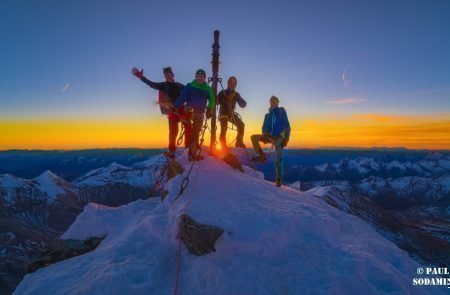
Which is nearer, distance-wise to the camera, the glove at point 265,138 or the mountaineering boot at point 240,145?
the glove at point 265,138

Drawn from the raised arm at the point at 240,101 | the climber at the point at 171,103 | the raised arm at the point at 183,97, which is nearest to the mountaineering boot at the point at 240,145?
the raised arm at the point at 240,101

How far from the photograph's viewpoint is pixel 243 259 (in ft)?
29.1

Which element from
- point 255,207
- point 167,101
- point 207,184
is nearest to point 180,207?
point 207,184

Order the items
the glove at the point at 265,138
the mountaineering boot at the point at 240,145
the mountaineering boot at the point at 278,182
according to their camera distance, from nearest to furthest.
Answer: the glove at the point at 265,138 → the mountaineering boot at the point at 278,182 → the mountaineering boot at the point at 240,145

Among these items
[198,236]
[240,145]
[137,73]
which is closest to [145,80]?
[137,73]

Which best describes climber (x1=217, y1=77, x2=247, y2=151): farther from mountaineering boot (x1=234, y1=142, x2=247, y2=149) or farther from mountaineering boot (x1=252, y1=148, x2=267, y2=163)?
mountaineering boot (x1=252, y1=148, x2=267, y2=163)

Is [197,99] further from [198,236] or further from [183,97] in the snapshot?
[198,236]

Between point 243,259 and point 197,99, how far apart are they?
7.65 m

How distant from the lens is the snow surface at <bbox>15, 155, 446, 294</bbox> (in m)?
8.11

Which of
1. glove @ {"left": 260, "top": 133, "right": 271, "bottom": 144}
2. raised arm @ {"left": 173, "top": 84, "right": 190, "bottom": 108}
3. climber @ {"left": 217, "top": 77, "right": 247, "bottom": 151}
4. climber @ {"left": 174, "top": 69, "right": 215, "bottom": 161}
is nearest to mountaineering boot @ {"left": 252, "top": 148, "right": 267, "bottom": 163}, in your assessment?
glove @ {"left": 260, "top": 133, "right": 271, "bottom": 144}

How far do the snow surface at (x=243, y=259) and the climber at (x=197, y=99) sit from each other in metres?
3.33

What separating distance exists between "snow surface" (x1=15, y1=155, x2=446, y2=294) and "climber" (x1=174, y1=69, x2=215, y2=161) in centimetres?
333

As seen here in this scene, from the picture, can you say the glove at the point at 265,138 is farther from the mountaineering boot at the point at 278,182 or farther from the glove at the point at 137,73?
the glove at the point at 137,73

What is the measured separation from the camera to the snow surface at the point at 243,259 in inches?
319
